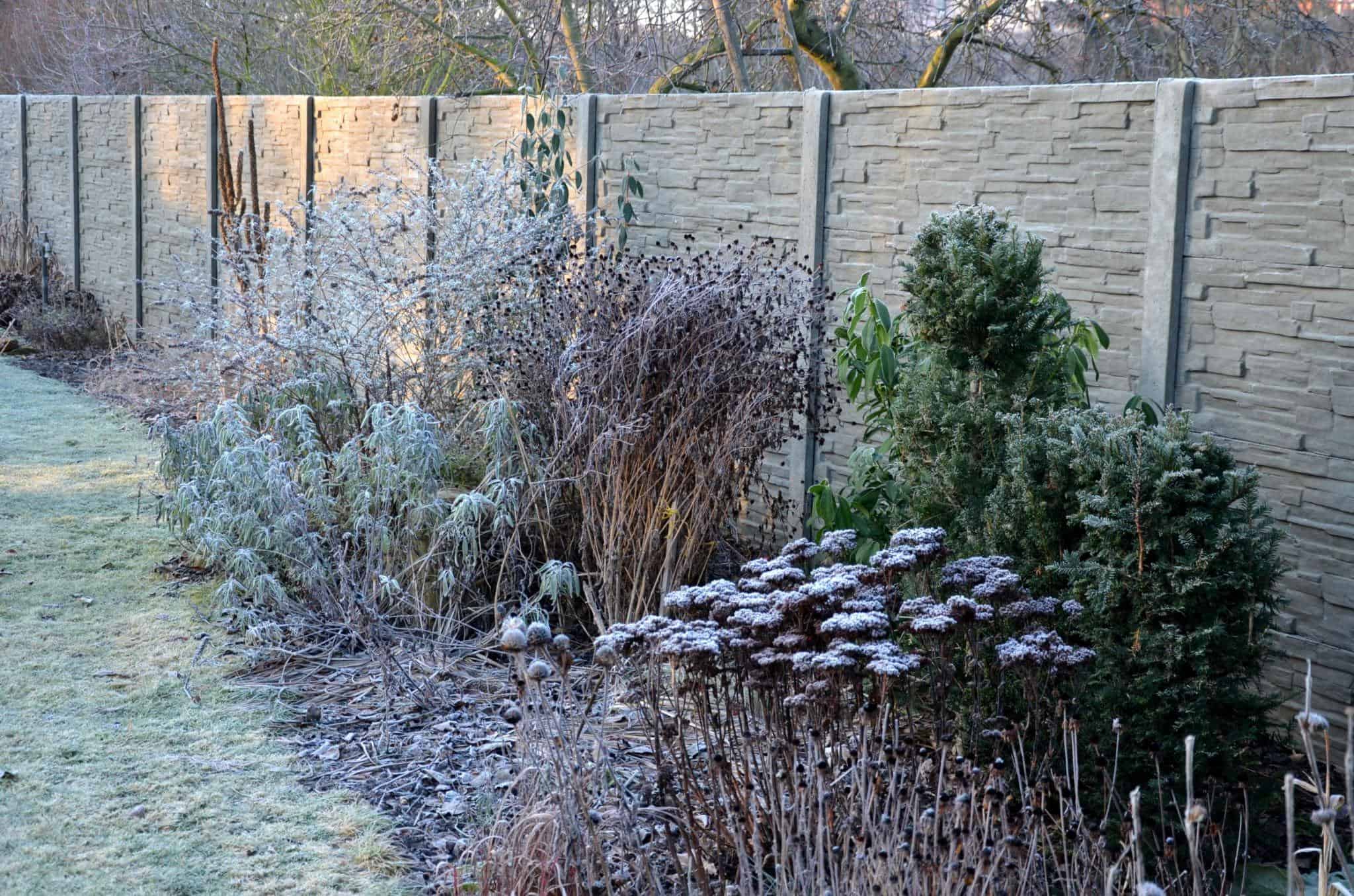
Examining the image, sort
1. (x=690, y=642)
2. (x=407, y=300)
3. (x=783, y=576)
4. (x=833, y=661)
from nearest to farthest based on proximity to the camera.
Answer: (x=833, y=661), (x=690, y=642), (x=783, y=576), (x=407, y=300)

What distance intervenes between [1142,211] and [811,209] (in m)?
1.66

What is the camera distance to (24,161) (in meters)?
15.0

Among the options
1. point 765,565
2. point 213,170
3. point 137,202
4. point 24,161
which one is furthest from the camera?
point 24,161

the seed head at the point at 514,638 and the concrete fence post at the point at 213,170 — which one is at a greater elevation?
the concrete fence post at the point at 213,170

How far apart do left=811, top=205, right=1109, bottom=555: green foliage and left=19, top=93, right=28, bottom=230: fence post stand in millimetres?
13230

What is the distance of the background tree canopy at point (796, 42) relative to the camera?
10047 mm

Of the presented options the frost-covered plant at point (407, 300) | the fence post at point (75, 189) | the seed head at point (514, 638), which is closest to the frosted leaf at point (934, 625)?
the seed head at point (514, 638)

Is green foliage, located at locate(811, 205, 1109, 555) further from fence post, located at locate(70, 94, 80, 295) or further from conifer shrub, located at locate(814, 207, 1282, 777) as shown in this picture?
fence post, located at locate(70, 94, 80, 295)

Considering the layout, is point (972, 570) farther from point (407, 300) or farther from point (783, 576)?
point (407, 300)

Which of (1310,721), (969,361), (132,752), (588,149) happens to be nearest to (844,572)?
(969,361)

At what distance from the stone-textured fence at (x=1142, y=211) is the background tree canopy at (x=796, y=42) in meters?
2.82

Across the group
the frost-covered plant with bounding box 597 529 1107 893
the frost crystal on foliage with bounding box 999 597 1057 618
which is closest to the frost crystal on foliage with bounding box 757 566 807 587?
the frost-covered plant with bounding box 597 529 1107 893

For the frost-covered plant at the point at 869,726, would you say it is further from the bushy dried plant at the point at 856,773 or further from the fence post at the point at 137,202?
the fence post at the point at 137,202

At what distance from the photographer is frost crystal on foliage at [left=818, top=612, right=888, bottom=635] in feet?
10.1
